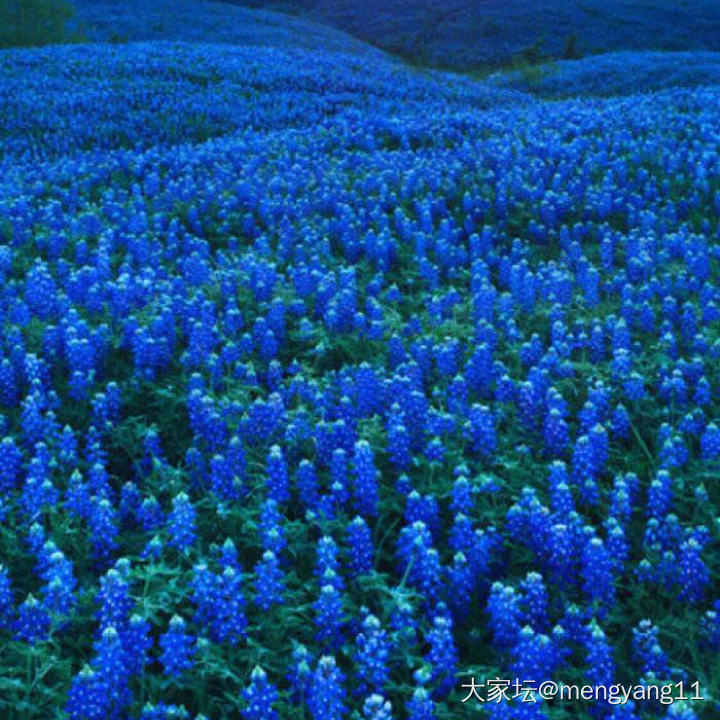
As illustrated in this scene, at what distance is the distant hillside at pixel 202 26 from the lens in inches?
1361

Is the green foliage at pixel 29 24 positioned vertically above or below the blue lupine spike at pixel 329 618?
above

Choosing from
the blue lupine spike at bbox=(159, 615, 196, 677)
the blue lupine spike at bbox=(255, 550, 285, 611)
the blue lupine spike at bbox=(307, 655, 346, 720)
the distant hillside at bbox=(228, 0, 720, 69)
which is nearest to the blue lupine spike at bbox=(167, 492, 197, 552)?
the blue lupine spike at bbox=(255, 550, 285, 611)

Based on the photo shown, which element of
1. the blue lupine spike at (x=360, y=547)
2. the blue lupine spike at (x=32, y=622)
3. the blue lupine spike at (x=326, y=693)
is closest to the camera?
the blue lupine spike at (x=326, y=693)

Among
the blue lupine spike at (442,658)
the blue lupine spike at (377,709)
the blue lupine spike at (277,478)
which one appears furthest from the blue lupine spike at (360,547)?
the blue lupine spike at (377,709)

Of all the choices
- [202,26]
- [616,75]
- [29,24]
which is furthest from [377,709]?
[202,26]

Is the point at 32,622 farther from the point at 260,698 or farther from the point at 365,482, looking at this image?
the point at 365,482

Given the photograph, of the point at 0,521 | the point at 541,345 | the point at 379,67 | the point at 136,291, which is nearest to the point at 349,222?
the point at 136,291

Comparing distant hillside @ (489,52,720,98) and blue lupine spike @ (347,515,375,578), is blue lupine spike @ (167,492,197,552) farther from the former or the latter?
distant hillside @ (489,52,720,98)

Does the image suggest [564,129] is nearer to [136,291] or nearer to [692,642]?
[136,291]

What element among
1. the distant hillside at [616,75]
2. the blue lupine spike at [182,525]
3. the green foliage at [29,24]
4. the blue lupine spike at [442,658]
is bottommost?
the blue lupine spike at [442,658]

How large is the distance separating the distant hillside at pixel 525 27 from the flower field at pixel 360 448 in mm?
26422

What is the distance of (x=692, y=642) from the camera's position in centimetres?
395

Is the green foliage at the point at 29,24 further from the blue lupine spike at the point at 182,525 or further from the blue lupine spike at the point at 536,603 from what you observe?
the blue lupine spike at the point at 536,603

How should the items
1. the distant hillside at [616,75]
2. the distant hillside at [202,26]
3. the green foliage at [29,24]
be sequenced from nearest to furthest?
the distant hillside at [616,75], the green foliage at [29,24], the distant hillside at [202,26]
